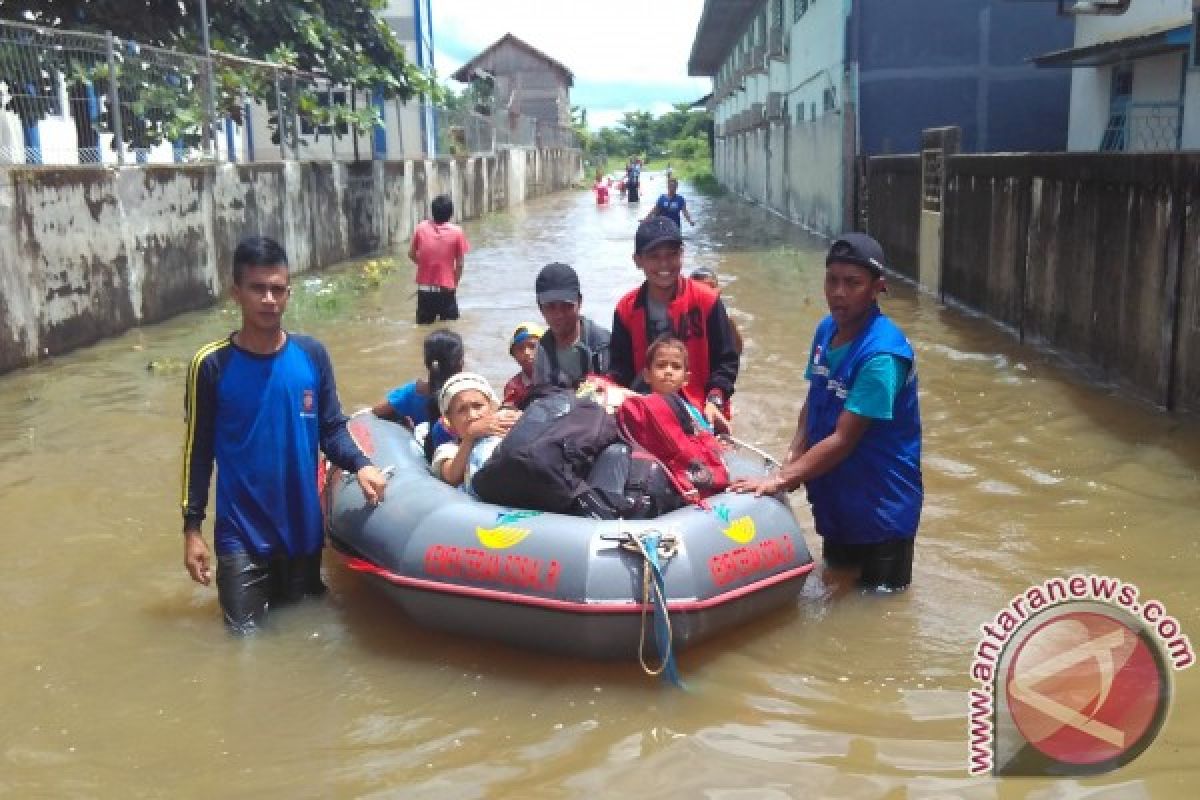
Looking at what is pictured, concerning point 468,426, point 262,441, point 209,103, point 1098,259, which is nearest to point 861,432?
point 468,426

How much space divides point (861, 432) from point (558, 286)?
5.13 ft

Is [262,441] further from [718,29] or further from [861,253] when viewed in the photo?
[718,29]

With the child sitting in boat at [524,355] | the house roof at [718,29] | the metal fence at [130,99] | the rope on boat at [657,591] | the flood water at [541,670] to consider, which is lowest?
the flood water at [541,670]

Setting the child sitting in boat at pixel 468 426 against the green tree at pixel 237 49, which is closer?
the child sitting in boat at pixel 468 426

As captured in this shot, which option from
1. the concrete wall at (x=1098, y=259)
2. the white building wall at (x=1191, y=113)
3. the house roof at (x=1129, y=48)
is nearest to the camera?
the concrete wall at (x=1098, y=259)

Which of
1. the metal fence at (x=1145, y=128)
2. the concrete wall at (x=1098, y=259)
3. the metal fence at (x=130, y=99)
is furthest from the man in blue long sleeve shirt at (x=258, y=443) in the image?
the metal fence at (x=1145, y=128)

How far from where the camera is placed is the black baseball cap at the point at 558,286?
16.5ft

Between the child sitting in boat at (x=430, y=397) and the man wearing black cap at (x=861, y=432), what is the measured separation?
1.61 meters

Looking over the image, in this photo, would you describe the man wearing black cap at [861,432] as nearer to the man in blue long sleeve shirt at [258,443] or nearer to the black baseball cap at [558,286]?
the black baseball cap at [558,286]

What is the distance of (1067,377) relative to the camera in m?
8.73

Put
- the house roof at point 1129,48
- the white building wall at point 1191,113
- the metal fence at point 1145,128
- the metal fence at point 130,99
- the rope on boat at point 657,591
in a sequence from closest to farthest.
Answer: the rope on boat at point 657,591 → the metal fence at point 130,99 → the house roof at point 1129,48 → the white building wall at point 1191,113 → the metal fence at point 1145,128

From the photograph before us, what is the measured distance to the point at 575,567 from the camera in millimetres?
3984

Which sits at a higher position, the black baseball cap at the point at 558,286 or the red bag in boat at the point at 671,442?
the black baseball cap at the point at 558,286

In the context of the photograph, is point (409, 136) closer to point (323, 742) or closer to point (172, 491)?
point (172, 491)
